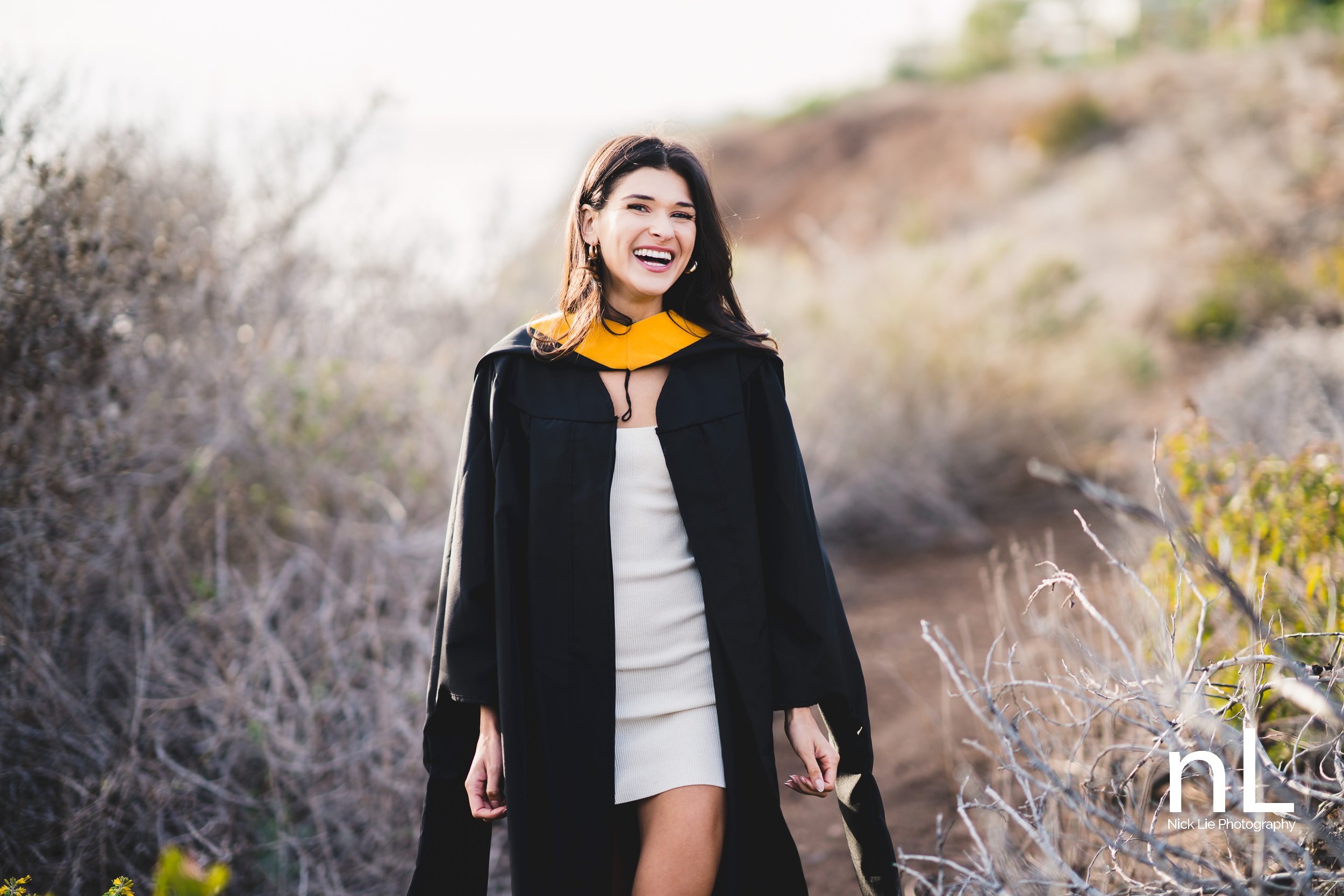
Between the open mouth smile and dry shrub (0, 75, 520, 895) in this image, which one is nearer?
the open mouth smile

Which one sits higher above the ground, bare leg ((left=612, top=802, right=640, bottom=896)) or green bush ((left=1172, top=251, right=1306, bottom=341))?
green bush ((left=1172, top=251, right=1306, bottom=341))

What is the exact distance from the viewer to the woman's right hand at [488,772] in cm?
181

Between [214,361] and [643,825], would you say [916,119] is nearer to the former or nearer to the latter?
[214,361]

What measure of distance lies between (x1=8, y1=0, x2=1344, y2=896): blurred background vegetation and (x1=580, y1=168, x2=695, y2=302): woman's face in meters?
0.30

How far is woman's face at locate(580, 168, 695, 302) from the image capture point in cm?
189

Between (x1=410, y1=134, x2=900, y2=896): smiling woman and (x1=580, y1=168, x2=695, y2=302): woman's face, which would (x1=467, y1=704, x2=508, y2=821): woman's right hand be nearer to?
(x1=410, y1=134, x2=900, y2=896): smiling woman

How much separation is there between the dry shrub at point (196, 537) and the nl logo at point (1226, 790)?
2204mm

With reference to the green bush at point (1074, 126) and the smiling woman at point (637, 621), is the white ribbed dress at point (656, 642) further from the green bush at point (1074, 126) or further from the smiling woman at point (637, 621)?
the green bush at point (1074, 126)

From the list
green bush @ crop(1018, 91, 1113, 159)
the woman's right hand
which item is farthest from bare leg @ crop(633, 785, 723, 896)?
green bush @ crop(1018, 91, 1113, 159)

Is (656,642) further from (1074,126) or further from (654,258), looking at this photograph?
(1074,126)

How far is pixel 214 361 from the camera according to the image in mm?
4148

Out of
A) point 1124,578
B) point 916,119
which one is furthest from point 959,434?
point 916,119

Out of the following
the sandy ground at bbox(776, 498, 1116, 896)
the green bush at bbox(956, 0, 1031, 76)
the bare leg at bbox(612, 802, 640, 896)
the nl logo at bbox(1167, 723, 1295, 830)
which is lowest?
the sandy ground at bbox(776, 498, 1116, 896)

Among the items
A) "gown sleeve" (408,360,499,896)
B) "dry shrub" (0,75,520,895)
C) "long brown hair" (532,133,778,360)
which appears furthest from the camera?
"dry shrub" (0,75,520,895)
